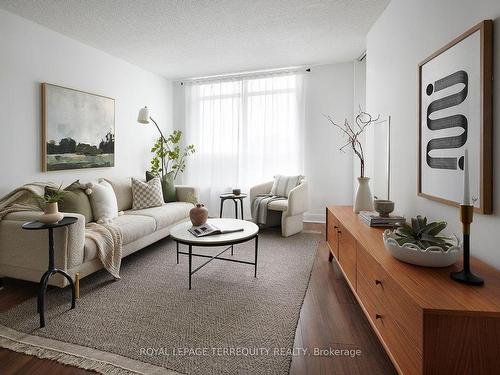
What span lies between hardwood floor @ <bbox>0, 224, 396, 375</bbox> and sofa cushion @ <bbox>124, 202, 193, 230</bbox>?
1.24m

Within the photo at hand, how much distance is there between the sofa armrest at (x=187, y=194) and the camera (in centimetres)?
420

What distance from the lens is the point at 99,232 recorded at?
8.48ft

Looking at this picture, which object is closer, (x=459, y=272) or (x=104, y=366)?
(x=459, y=272)

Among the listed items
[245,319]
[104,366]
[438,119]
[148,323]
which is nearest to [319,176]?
[438,119]

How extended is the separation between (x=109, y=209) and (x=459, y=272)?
Result: 2994 mm


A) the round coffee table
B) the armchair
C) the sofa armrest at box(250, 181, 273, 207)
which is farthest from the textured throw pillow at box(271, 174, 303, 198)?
the round coffee table

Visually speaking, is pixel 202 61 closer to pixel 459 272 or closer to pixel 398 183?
pixel 398 183

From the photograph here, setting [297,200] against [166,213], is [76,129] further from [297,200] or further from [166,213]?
[297,200]

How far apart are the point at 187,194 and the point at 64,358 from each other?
280 centimetres

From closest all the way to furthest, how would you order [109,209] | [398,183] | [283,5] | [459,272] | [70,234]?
1. [459,272]
2. [70,234]
3. [398,183]
4. [283,5]
5. [109,209]

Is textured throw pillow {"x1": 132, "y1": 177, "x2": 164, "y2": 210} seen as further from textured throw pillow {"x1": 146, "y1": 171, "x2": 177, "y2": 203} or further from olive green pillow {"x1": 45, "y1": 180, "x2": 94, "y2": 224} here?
olive green pillow {"x1": 45, "y1": 180, "x2": 94, "y2": 224}

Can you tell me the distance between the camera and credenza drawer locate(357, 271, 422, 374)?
1.09 m

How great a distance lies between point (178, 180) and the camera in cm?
554

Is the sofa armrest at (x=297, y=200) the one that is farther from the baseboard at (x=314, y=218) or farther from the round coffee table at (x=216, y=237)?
the round coffee table at (x=216, y=237)
